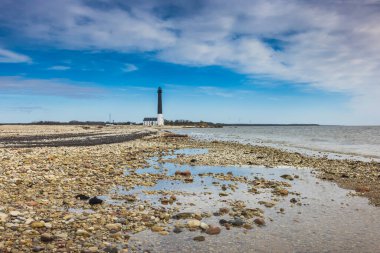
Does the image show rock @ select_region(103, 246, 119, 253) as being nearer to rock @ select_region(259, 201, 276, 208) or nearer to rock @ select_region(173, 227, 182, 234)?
rock @ select_region(173, 227, 182, 234)

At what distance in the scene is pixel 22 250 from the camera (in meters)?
6.29

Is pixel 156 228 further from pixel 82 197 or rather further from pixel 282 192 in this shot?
pixel 282 192

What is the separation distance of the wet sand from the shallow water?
0.08 feet

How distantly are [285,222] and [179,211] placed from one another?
9.74 ft

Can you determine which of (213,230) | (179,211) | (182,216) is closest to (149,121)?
(179,211)

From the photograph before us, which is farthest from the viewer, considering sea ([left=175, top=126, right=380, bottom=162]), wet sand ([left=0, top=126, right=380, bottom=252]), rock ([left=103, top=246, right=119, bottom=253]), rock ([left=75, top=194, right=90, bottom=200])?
sea ([left=175, top=126, right=380, bottom=162])

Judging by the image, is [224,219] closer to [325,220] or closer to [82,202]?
[325,220]

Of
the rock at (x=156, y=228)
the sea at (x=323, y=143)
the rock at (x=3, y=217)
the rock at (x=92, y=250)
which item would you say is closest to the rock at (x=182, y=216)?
the rock at (x=156, y=228)

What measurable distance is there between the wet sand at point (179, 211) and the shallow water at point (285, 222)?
0.02m

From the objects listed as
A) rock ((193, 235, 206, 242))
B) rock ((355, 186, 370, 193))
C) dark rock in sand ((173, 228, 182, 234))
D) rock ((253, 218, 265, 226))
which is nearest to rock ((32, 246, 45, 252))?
dark rock in sand ((173, 228, 182, 234))

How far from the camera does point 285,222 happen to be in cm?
895

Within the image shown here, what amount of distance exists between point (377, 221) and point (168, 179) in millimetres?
8625

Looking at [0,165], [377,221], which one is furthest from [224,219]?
[0,165]

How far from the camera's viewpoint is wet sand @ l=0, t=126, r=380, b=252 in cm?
716
